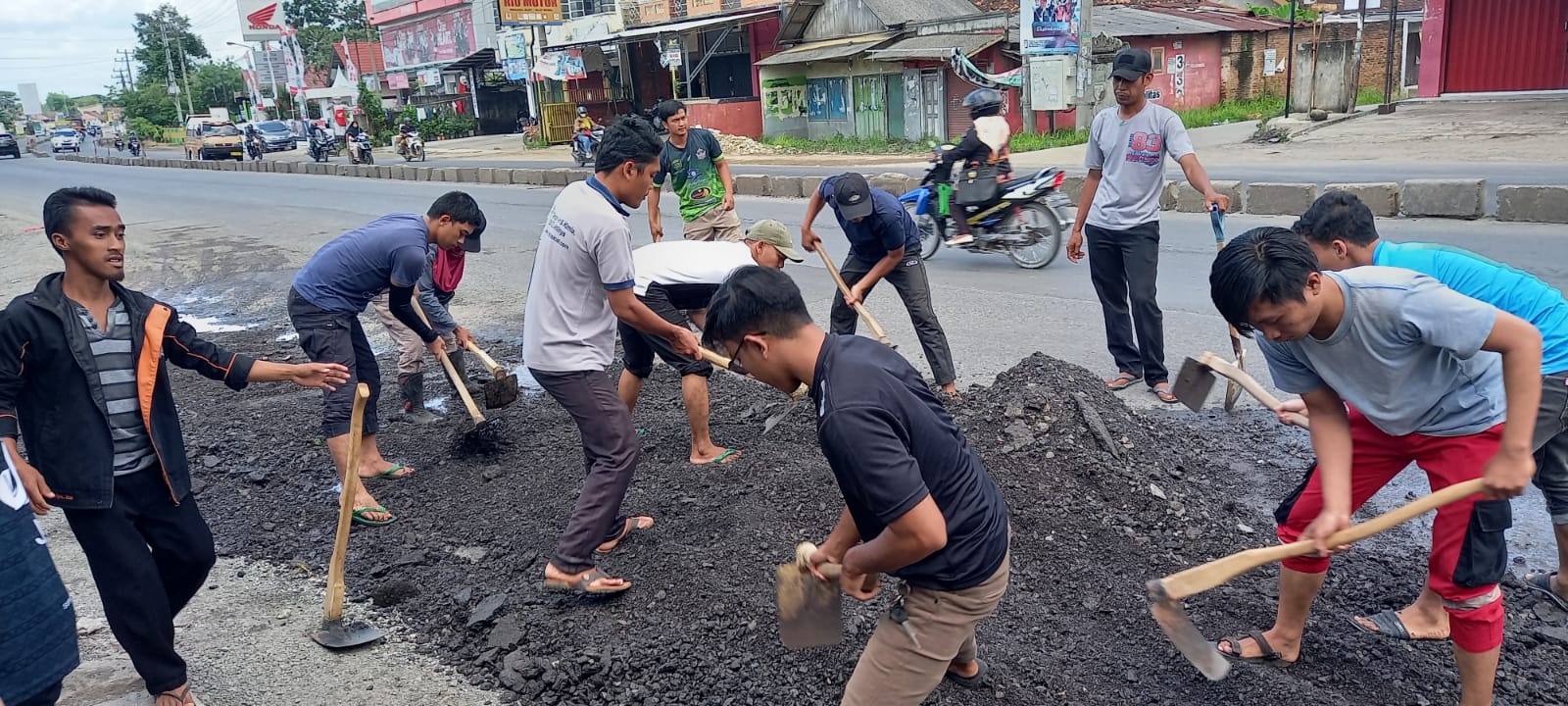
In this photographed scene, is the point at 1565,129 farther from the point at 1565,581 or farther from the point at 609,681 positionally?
the point at 609,681

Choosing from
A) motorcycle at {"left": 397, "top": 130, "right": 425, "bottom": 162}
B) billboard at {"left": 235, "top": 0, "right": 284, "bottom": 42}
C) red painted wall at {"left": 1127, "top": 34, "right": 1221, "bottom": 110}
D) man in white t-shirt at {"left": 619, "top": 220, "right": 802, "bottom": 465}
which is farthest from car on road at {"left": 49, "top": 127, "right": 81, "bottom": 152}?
man in white t-shirt at {"left": 619, "top": 220, "right": 802, "bottom": 465}

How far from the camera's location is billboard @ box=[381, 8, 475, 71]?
4603 centimetres

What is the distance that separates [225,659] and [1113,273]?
4651 mm

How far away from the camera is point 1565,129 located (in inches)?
629

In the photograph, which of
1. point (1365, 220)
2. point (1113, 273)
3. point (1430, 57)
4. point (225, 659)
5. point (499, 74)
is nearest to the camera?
point (1365, 220)

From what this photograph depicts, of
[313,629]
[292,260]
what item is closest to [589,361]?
[313,629]

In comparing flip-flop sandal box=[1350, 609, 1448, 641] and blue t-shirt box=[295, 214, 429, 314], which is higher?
blue t-shirt box=[295, 214, 429, 314]

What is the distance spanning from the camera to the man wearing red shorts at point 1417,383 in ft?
7.70

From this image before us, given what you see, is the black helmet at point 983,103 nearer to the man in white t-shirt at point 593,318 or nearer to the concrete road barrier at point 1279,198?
the concrete road barrier at point 1279,198

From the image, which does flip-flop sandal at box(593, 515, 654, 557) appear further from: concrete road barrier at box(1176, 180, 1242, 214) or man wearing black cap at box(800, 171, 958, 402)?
concrete road barrier at box(1176, 180, 1242, 214)

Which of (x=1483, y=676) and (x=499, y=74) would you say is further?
(x=499, y=74)

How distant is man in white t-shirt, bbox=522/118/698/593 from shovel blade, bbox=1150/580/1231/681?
1.88m

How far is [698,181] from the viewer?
7.36m

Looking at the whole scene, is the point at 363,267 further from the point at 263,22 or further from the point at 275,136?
the point at 263,22
